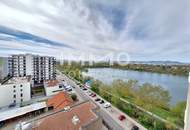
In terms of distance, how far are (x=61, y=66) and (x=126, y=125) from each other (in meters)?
19.5

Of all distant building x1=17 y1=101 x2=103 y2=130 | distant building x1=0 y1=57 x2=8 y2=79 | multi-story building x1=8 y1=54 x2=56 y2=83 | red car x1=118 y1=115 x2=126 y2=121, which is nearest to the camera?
distant building x1=17 y1=101 x2=103 y2=130

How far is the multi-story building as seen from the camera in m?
9.91

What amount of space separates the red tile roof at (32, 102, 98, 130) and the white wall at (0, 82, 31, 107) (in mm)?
4591

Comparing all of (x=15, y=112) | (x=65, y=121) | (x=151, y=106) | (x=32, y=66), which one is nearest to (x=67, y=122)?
(x=65, y=121)

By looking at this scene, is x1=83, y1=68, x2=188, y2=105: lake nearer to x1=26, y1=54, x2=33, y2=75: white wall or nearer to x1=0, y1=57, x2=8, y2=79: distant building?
x1=26, y1=54, x2=33, y2=75: white wall

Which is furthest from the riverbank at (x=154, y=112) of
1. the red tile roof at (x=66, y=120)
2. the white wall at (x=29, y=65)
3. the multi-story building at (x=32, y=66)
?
the white wall at (x=29, y=65)

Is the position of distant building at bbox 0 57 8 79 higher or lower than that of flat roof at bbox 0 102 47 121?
higher

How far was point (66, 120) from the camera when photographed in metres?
2.81

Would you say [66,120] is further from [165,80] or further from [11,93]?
[165,80]

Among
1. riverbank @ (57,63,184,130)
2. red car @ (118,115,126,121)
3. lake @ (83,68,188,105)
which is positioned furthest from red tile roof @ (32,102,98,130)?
riverbank @ (57,63,184,130)

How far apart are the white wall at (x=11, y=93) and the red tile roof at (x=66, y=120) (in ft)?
15.1

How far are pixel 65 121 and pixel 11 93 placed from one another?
5.20 meters

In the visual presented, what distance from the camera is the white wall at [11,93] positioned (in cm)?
585

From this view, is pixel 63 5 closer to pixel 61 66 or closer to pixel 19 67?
pixel 19 67
